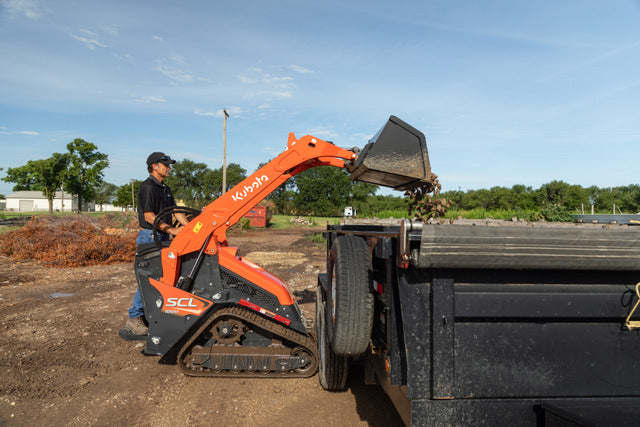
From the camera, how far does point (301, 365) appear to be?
13.4 feet

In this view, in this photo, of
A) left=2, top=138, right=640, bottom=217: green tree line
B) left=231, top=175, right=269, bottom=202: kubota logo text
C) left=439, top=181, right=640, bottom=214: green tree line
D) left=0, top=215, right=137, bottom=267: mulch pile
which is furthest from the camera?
left=439, top=181, right=640, bottom=214: green tree line

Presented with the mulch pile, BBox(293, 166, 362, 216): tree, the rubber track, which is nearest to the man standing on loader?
the rubber track

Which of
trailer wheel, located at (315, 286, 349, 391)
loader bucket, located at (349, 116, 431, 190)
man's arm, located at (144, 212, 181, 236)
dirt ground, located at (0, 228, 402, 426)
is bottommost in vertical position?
dirt ground, located at (0, 228, 402, 426)

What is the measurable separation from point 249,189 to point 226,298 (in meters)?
A: 1.07

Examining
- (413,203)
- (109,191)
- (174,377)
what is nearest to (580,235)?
(413,203)

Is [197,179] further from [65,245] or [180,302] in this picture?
[180,302]

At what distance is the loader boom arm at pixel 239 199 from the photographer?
3896 millimetres

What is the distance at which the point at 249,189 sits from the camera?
13.3 ft

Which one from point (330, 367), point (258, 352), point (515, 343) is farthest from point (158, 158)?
point (515, 343)

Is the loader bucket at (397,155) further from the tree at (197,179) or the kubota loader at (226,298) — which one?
the tree at (197,179)

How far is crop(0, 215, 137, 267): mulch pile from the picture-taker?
11172 millimetres

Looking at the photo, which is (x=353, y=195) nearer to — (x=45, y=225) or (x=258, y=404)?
(x=45, y=225)

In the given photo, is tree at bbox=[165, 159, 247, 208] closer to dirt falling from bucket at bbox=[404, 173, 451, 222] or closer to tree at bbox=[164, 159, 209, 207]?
tree at bbox=[164, 159, 209, 207]

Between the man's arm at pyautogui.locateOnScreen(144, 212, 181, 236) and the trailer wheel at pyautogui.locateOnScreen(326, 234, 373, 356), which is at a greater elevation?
the man's arm at pyautogui.locateOnScreen(144, 212, 181, 236)
